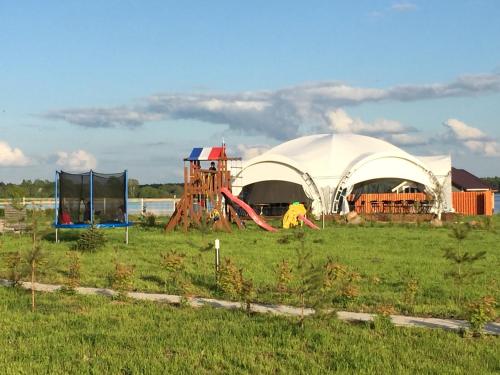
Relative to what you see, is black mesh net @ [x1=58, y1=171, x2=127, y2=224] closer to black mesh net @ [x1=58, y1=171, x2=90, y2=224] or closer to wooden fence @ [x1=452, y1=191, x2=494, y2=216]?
black mesh net @ [x1=58, y1=171, x2=90, y2=224]

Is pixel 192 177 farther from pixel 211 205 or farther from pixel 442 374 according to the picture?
pixel 442 374

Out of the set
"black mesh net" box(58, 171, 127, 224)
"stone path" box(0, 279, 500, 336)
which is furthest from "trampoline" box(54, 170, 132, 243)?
"stone path" box(0, 279, 500, 336)

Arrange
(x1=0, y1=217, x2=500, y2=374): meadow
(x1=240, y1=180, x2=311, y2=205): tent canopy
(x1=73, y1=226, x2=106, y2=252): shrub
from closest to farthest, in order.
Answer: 1. (x1=0, y1=217, x2=500, y2=374): meadow
2. (x1=73, y1=226, x2=106, y2=252): shrub
3. (x1=240, y1=180, x2=311, y2=205): tent canopy

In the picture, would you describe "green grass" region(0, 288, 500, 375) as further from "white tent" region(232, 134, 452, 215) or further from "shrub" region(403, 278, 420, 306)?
"white tent" region(232, 134, 452, 215)

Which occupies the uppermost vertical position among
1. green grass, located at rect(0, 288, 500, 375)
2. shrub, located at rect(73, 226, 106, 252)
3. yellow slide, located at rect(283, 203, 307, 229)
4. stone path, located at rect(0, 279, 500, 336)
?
yellow slide, located at rect(283, 203, 307, 229)

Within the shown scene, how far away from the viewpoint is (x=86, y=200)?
19344 millimetres

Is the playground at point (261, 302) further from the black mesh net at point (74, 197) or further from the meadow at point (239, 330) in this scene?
the black mesh net at point (74, 197)

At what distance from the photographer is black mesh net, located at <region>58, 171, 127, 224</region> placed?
63.2 feet

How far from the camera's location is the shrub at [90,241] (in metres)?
16.0

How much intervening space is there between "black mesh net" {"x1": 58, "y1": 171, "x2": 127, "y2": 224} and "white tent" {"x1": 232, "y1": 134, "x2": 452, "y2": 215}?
1642 centimetres

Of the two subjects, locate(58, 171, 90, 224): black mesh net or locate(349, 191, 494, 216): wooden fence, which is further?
locate(349, 191, 494, 216): wooden fence

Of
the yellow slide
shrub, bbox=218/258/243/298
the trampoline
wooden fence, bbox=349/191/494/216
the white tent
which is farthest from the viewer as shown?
wooden fence, bbox=349/191/494/216

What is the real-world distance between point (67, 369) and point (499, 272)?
8885 mm

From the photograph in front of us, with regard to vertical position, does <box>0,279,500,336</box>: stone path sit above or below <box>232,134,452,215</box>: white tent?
below
